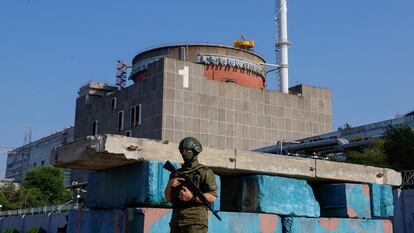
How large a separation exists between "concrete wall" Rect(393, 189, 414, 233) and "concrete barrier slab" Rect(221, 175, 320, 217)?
13.9 m

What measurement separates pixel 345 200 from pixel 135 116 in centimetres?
4559

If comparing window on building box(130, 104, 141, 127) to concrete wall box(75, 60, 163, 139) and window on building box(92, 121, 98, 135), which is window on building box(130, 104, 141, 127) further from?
window on building box(92, 121, 98, 135)

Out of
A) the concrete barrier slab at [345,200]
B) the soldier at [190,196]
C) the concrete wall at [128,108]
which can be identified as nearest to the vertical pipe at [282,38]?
the concrete wall at [128,108]

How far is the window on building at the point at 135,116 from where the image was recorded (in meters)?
50.8

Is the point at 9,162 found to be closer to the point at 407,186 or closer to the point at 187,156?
the point at 407,186

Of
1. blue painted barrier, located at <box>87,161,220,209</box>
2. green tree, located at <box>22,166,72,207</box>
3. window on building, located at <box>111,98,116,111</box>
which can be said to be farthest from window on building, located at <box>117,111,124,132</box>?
blue painted barrier, located at <box>87,161,220,209</box>

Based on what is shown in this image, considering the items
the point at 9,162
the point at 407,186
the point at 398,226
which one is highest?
the point at 9,162

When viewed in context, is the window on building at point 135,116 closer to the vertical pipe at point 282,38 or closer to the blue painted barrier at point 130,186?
the vertical pipe at point 282,38

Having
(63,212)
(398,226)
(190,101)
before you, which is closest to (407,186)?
(398,226)

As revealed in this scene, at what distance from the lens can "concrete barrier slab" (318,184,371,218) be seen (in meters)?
7.01

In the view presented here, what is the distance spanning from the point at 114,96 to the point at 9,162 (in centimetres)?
5987

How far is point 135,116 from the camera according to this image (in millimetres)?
51500

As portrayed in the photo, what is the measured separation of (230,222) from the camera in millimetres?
5852

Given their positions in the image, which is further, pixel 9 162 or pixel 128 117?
pixel 9 162
